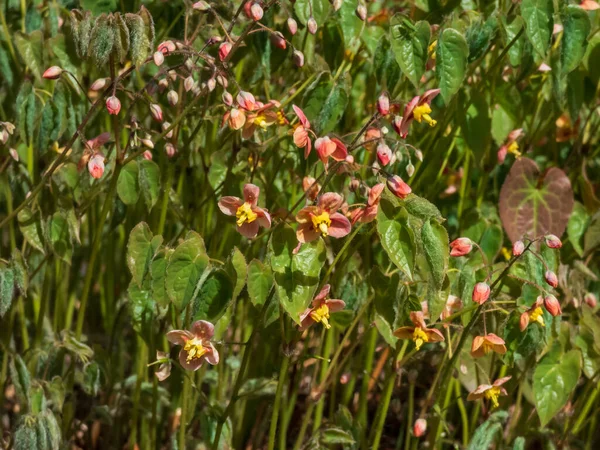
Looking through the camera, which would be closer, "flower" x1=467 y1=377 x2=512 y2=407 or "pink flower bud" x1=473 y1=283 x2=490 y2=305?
"pink flower bud" x1=473 y1=283 x2=490 y2=305

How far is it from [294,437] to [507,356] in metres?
0.93

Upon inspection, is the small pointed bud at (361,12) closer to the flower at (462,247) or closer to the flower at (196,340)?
the flower at (462,247)

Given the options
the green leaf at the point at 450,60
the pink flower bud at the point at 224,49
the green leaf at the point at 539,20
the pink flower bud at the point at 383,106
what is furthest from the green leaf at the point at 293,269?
the green leaf at the point at 539,20

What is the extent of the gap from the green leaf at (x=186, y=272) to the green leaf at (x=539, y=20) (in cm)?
76

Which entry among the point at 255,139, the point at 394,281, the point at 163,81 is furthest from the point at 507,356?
the point at 163,81

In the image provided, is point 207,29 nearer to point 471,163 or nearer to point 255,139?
point 255,139

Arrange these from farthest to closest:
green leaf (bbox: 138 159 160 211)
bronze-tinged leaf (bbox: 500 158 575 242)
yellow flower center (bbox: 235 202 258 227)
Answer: bronze-tinged leaf (bbox: 500 158 575 242) < green leaf (bbox: 138 159 160 211) < yellow flower center (bbox: 235 202 258 227)

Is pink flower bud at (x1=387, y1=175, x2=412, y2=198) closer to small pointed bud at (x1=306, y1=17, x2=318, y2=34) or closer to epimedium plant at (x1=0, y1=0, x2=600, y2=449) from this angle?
epimedium plant at (x1=0, y1=0, x2=600, y2=449)

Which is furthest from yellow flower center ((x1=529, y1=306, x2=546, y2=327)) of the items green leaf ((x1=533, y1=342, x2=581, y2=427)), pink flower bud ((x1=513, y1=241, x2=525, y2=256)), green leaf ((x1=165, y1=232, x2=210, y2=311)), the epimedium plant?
green leaf ((x1=165, y1=232, x2=210, y2=311))

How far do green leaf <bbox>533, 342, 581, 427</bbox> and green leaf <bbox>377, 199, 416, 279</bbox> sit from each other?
24.0 inches

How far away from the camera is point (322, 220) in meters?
1.39

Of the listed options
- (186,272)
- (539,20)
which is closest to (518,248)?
(539,20)

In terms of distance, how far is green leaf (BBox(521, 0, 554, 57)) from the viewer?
169 centimetres

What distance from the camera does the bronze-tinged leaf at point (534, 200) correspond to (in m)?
2.14
